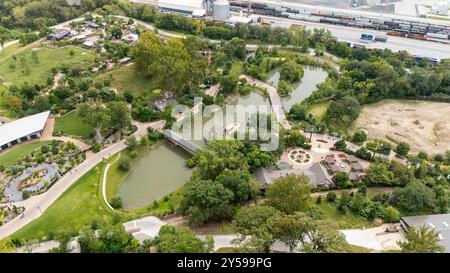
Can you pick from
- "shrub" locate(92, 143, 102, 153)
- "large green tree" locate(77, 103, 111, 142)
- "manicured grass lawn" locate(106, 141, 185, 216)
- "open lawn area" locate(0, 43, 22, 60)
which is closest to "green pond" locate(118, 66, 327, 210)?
"manicured grass lawn" locate(106, 141, 185, 216)

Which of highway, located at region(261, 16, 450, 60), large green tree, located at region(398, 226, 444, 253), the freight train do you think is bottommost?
large green tree, located at region(398, 226, 444, 253)

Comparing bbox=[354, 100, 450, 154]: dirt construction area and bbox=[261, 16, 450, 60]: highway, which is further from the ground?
bbox=[261, 16, 450, 60]: highway

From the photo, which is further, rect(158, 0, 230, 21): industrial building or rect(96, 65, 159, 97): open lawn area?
rect(158, 0, 230, 21): industrial building

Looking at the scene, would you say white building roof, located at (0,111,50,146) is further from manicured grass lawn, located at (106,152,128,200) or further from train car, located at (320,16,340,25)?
train car, located at (320,16,340,25)

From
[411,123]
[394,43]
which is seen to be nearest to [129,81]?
[411,123]

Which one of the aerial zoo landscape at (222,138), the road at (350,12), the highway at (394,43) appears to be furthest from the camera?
the road at (350,12)

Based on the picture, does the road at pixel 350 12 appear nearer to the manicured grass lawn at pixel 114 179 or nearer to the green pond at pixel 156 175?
the green pond at pixel 156 175

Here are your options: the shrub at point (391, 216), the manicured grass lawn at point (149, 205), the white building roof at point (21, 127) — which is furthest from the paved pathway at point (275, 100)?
the white building roof at point (21, 127)
